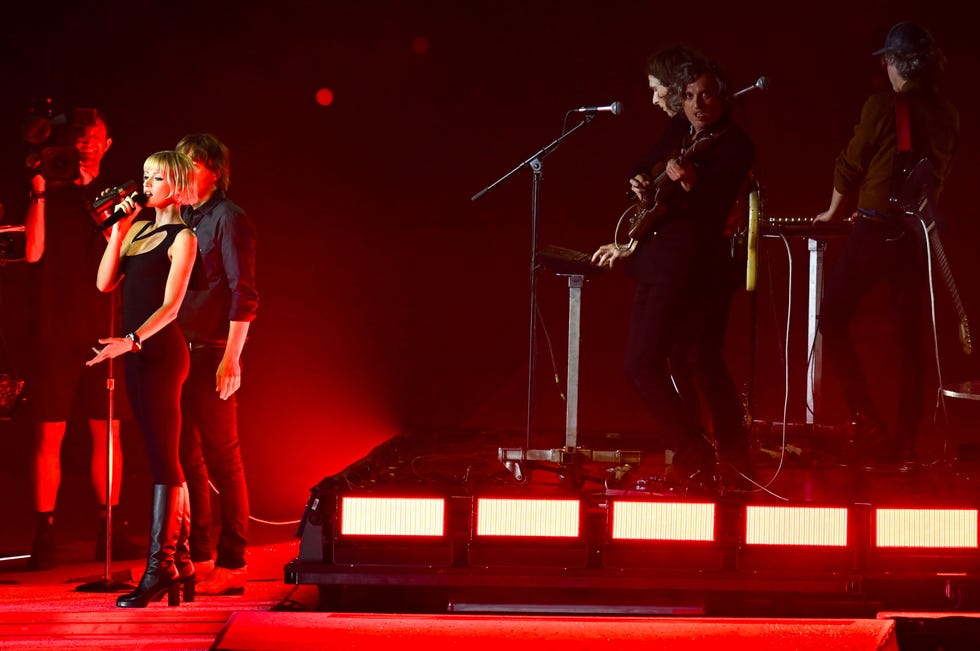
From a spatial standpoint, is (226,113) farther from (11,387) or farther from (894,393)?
(894,393)

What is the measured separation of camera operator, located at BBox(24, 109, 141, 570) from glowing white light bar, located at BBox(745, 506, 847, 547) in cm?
241

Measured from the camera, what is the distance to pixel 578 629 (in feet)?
10.0

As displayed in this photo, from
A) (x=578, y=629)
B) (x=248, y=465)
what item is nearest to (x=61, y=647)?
(x=578, y=629)

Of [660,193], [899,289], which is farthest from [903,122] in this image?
[660,193]

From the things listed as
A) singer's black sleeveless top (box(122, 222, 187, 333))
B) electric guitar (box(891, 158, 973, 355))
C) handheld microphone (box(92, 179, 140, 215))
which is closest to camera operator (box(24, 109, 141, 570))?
handheld microphone (box(92, 179, 140, 215))

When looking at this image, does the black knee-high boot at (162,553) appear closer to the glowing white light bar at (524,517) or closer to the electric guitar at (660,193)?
the glowing white light bar at (524,517)

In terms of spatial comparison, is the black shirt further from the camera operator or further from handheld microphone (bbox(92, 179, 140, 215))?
the camera operator

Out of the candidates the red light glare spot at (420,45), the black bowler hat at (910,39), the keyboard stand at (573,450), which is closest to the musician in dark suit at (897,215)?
the black bowler hat at (910,39)

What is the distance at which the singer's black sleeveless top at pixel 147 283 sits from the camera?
3.43 meters

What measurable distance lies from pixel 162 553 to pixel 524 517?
1.09 m

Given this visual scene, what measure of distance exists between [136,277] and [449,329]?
2470 millimetres

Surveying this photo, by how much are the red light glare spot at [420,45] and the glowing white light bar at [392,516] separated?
2900 millimetres

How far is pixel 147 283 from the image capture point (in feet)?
11.3

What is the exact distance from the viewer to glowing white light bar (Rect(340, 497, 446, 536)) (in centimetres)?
344
